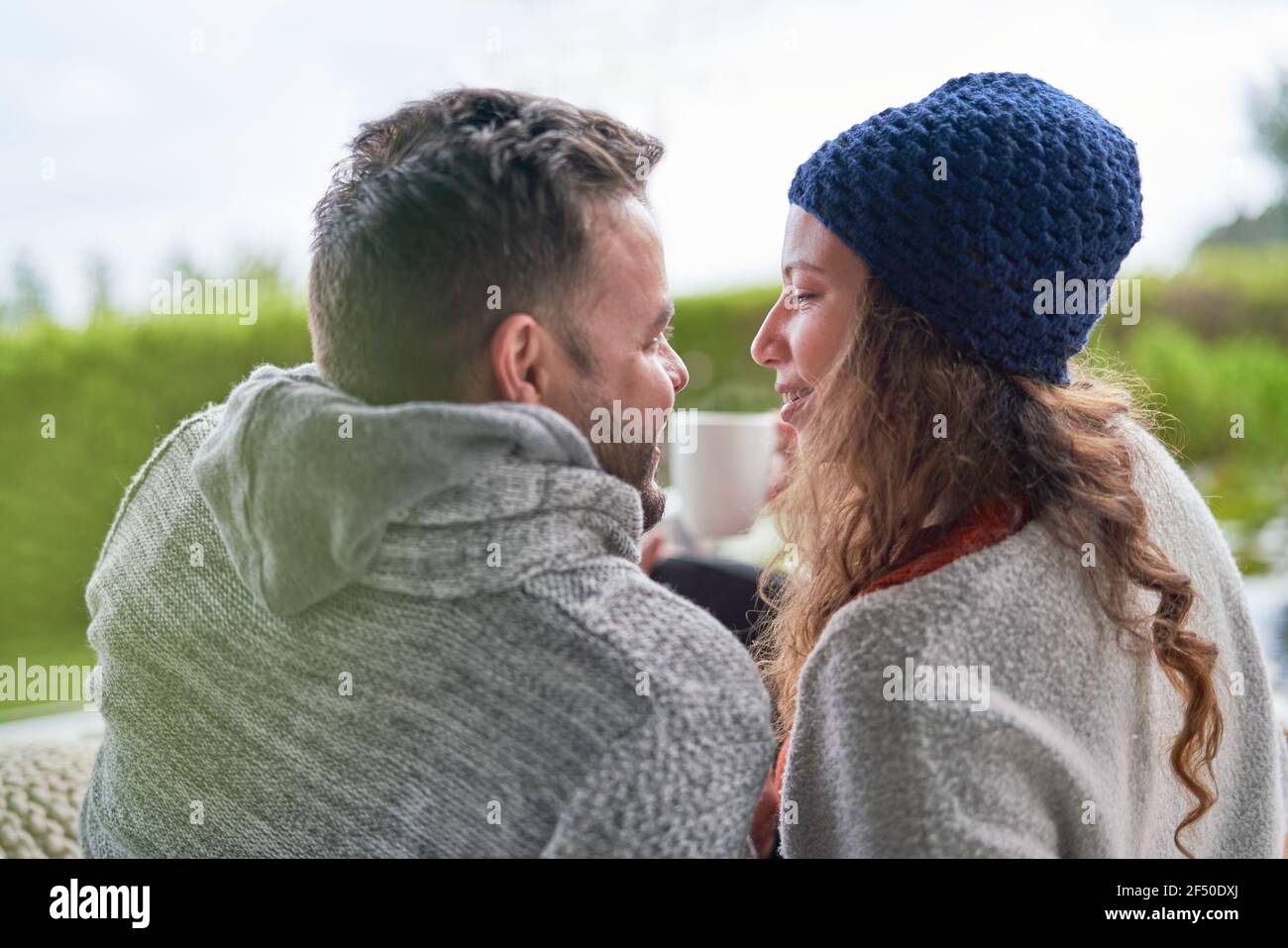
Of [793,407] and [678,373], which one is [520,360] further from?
[793,407]

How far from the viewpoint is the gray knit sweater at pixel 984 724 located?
84 centimetres

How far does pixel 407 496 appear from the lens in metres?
0.79

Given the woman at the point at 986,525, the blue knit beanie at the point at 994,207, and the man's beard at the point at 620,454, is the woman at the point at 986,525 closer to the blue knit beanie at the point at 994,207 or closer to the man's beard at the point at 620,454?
the blue knit beanie at the point at 994,207

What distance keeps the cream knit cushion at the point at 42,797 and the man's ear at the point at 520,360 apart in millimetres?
843

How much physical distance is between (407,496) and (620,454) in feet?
0.95

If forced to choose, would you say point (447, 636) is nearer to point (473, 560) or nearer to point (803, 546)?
point (473, 560)

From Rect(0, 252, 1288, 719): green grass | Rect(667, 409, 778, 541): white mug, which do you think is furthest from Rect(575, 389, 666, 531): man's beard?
Rect(0, 252, 1288, 719): green grass

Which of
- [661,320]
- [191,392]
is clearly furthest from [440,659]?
[191,392]

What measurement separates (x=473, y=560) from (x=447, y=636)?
7 cm

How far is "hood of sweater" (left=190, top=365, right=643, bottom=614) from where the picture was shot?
0.80 meters

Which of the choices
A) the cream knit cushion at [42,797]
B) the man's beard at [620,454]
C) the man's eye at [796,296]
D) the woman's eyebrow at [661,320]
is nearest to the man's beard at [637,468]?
the man's beard at [620,454]

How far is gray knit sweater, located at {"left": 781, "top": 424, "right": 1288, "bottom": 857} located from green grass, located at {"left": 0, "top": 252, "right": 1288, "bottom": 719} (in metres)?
2.53

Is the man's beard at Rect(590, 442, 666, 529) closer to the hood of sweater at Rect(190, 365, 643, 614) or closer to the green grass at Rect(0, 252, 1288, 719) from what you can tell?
the hood of sweater at Rect(190, 365, 643, 614)
